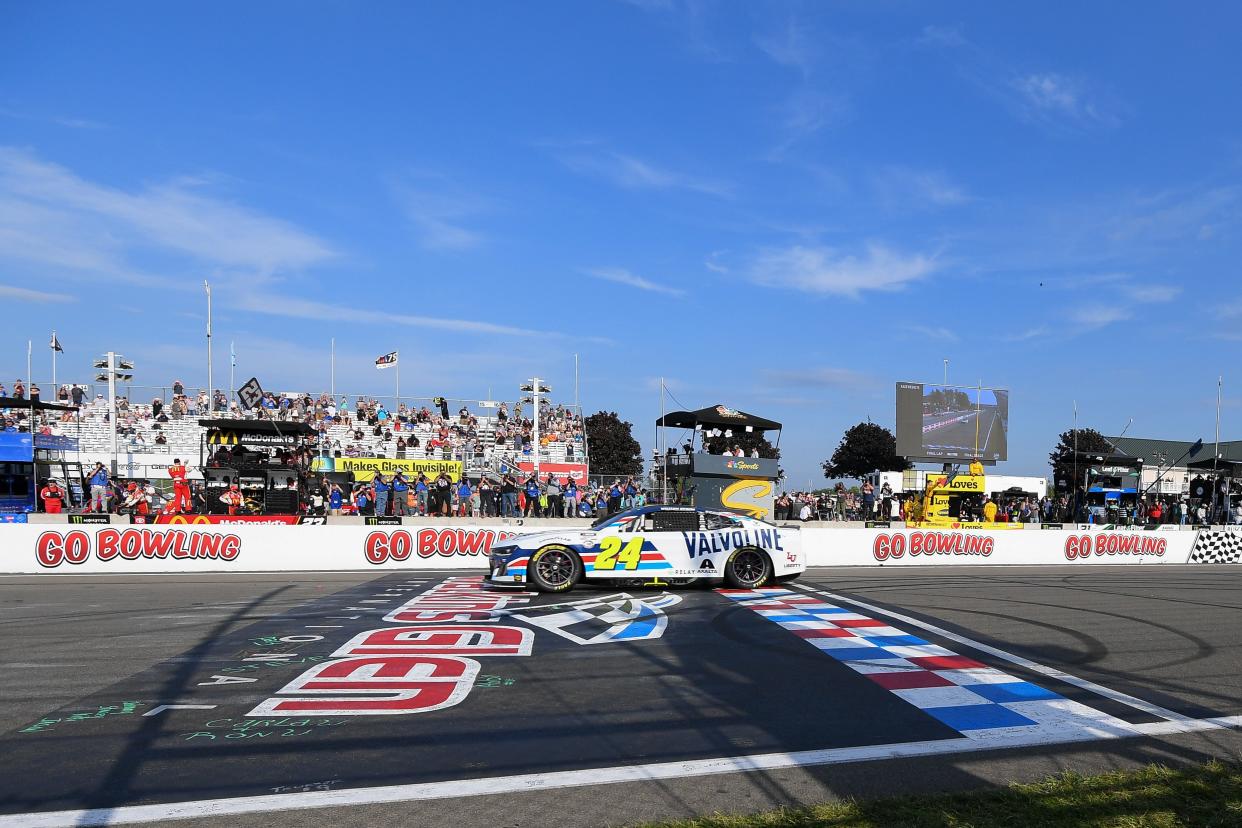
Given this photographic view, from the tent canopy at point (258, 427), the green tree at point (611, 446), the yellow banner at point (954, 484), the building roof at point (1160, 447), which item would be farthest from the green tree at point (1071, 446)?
the tent canopy at point (258, 427)

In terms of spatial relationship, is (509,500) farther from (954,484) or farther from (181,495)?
(954,484)

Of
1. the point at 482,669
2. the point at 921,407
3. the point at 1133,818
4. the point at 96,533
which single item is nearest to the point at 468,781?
the point at 482,669

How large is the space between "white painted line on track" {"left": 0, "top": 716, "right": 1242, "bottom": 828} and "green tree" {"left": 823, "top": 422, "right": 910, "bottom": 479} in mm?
77492

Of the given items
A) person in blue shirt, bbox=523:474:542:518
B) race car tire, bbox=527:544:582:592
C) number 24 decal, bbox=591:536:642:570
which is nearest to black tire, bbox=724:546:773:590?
number 24 decal, bbox=591:536:642:570

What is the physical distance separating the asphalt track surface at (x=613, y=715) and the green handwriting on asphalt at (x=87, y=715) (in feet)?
0.10

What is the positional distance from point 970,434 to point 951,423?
100 cm

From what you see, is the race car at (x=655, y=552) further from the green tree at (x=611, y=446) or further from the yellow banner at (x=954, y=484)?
the green tree at (x=611, y=446)

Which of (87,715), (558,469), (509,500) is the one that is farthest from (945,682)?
(558,469)

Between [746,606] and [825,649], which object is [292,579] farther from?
[825,649]

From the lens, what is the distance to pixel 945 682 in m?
7.52

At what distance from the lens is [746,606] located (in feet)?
39.1

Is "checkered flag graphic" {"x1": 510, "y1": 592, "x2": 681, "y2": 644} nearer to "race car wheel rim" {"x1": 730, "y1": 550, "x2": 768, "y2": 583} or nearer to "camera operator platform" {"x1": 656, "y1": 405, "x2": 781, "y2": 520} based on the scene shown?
"race car wheel rim" {"x1": 730, "y1": 550, "x2": 768, "y2": 583}

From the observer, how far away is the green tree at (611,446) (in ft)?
240

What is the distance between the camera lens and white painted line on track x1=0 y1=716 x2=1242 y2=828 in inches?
176
